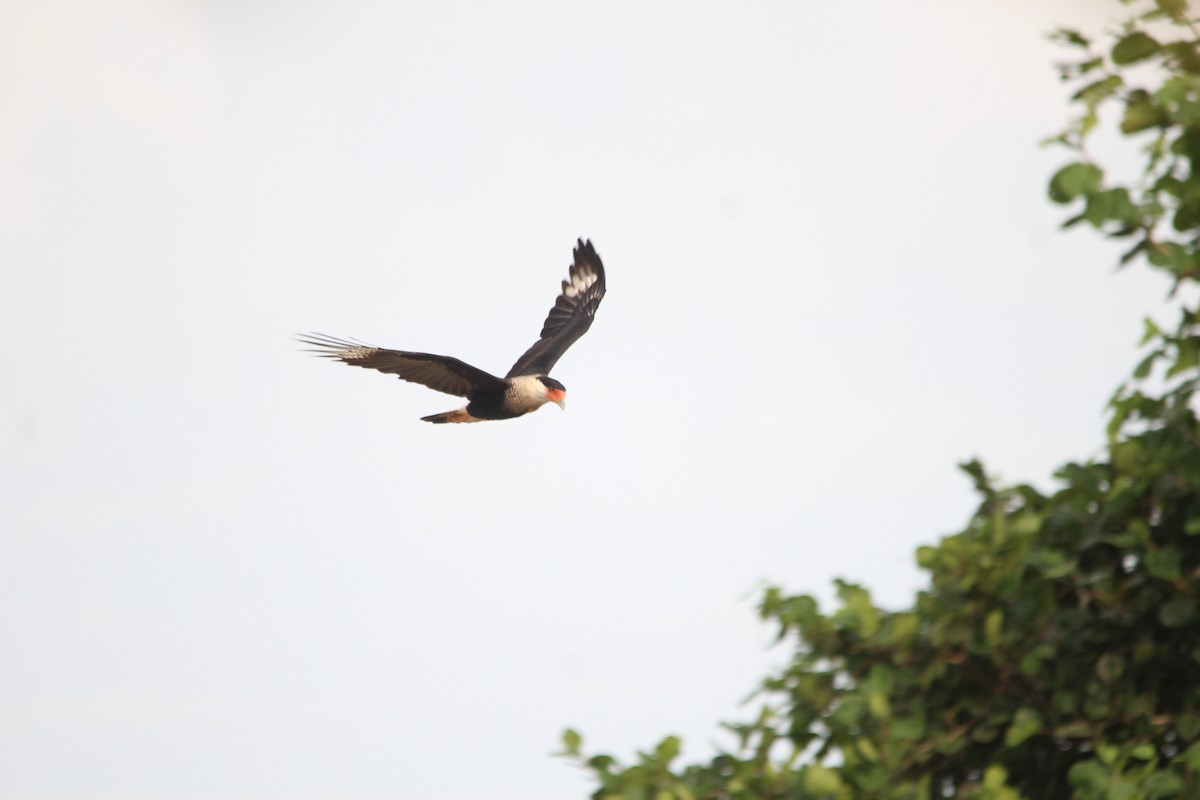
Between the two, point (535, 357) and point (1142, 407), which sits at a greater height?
point (535, 357)

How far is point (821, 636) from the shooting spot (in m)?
3.21

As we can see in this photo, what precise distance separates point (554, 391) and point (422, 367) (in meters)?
1.43

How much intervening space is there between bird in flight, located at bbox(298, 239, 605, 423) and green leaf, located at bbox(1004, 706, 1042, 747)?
6659 mm

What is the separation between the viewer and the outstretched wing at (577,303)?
12.2m

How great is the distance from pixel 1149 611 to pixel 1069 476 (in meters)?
0.36

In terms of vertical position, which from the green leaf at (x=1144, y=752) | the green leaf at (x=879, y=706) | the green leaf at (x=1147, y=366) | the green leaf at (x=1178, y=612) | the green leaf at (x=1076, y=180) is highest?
the green leaf at (x=1076, y=180)

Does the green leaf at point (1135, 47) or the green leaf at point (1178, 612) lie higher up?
the green leaf at point (1135, 47)

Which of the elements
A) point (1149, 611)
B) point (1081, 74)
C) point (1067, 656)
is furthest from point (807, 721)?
point (1081, 74)

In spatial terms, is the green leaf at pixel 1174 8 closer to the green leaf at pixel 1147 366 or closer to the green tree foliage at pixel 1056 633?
the green tree foliage at pixel 1056 633

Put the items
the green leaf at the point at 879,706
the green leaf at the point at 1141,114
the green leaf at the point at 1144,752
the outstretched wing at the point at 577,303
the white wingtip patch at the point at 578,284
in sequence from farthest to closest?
the white wingtip patch at the point at 578,284
the outstretched wing at the point at 577,303
the green leaf at the point at 879,706
the green leaf at the point at 1141,114
the green leaf at the point at 1144,752

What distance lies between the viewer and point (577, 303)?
12797 mm

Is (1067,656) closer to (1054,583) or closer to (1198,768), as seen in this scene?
(1054,583)

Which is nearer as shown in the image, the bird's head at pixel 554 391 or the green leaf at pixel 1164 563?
the green leaf at pixel 1164 563

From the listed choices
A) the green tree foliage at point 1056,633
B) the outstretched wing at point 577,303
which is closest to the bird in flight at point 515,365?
the outstretched wing at point 577,303
